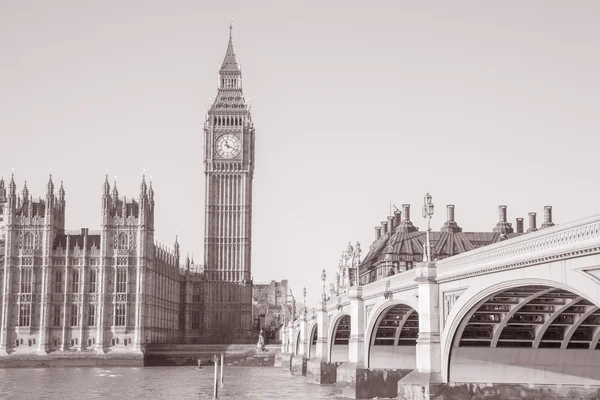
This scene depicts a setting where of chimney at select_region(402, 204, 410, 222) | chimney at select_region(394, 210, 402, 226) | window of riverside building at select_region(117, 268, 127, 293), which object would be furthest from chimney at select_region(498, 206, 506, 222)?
window of riverside building at select_region(117, 268, 127, 293)

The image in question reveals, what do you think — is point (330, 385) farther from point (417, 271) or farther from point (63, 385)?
point (417, 271)

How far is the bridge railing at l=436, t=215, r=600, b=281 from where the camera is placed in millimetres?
25453

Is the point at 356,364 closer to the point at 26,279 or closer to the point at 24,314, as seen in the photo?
the point at 24,314

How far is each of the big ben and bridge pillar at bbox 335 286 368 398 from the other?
8537 cm

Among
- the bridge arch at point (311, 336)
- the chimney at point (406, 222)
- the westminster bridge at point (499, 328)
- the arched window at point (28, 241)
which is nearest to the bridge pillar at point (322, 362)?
the bridge arch at point (311, 336)

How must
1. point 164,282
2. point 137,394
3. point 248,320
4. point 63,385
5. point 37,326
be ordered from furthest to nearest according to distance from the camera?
1. point 248,320
2. point 164,282
3. point 37,326
4. point 63,385
5. point 137,394

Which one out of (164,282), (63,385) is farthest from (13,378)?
(164,282)

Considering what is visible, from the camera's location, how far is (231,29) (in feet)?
514

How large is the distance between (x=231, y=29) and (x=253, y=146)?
69.0ft

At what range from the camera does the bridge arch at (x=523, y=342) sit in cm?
3741

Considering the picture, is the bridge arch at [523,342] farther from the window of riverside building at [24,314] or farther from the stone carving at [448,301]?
the window of riverside building at [24,314]

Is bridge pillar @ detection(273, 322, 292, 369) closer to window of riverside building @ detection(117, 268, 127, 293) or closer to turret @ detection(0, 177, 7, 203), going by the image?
window of riverside building @ detection(117, 268, 127, 293)

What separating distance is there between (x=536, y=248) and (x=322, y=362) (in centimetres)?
4732

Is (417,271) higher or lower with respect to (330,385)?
higher
